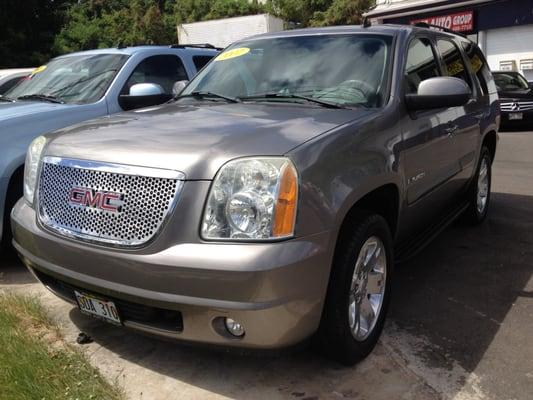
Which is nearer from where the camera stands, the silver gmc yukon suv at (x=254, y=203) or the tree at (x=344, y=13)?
the silver gmc yukon suv at (x=254, y=203)

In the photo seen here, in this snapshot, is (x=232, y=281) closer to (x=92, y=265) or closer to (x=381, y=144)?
(x=92, y=265)

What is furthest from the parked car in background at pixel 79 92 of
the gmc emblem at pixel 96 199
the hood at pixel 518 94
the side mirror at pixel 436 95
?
the hood at pixel 518 94

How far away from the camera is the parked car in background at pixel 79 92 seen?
14.7 feet

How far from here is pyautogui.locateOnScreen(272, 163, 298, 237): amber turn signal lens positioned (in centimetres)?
254

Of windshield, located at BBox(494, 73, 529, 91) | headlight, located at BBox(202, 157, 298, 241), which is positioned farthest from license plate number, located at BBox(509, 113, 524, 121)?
headlight, located at BBox(202, 157, 298, 241)

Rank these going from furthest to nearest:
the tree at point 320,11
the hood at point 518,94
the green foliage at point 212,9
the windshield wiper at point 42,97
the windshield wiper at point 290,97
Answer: the green foliage at point 212,9
the tree at point 320,11
the hood at point 518,94
the windshield wiper at point 42,97
the windshield wiper at point 290,97

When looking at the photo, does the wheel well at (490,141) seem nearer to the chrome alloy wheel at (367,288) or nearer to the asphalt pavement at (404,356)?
the asphalt pavement at (404,356)

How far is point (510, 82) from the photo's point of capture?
14.8 metres

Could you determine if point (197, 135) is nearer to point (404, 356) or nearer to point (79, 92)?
point (404, 356)

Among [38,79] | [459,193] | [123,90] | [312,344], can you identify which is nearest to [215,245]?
[312,344]

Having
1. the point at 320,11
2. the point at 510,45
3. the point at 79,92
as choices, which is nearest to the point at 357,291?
Answer: the point at 79,92

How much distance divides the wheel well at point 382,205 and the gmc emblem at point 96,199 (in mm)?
1144

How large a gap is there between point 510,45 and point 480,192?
18.0 meters

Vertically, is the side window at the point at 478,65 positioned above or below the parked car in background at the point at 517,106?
above
